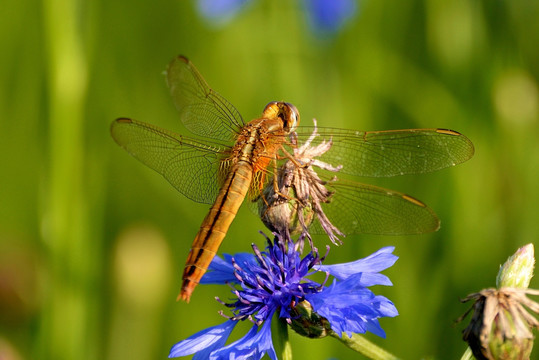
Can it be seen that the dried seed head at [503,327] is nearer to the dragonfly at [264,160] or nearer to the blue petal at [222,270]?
the dragonfly at [264,160]

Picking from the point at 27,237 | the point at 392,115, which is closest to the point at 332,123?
the point at 392,115

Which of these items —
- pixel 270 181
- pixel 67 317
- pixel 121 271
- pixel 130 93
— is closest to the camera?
pixel 270 181

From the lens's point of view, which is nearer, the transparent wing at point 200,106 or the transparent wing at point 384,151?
the transparent wing at point 384,151

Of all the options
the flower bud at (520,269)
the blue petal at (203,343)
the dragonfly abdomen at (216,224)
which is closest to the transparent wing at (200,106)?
the dragonfly abdomen at (216,224)

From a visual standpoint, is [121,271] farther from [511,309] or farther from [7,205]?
[511,309]

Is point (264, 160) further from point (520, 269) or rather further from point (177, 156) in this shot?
point (520, 269)

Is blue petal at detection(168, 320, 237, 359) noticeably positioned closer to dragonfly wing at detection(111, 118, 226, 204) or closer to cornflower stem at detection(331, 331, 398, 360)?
cornflower stem at detection(331, 331, 398, 360)
